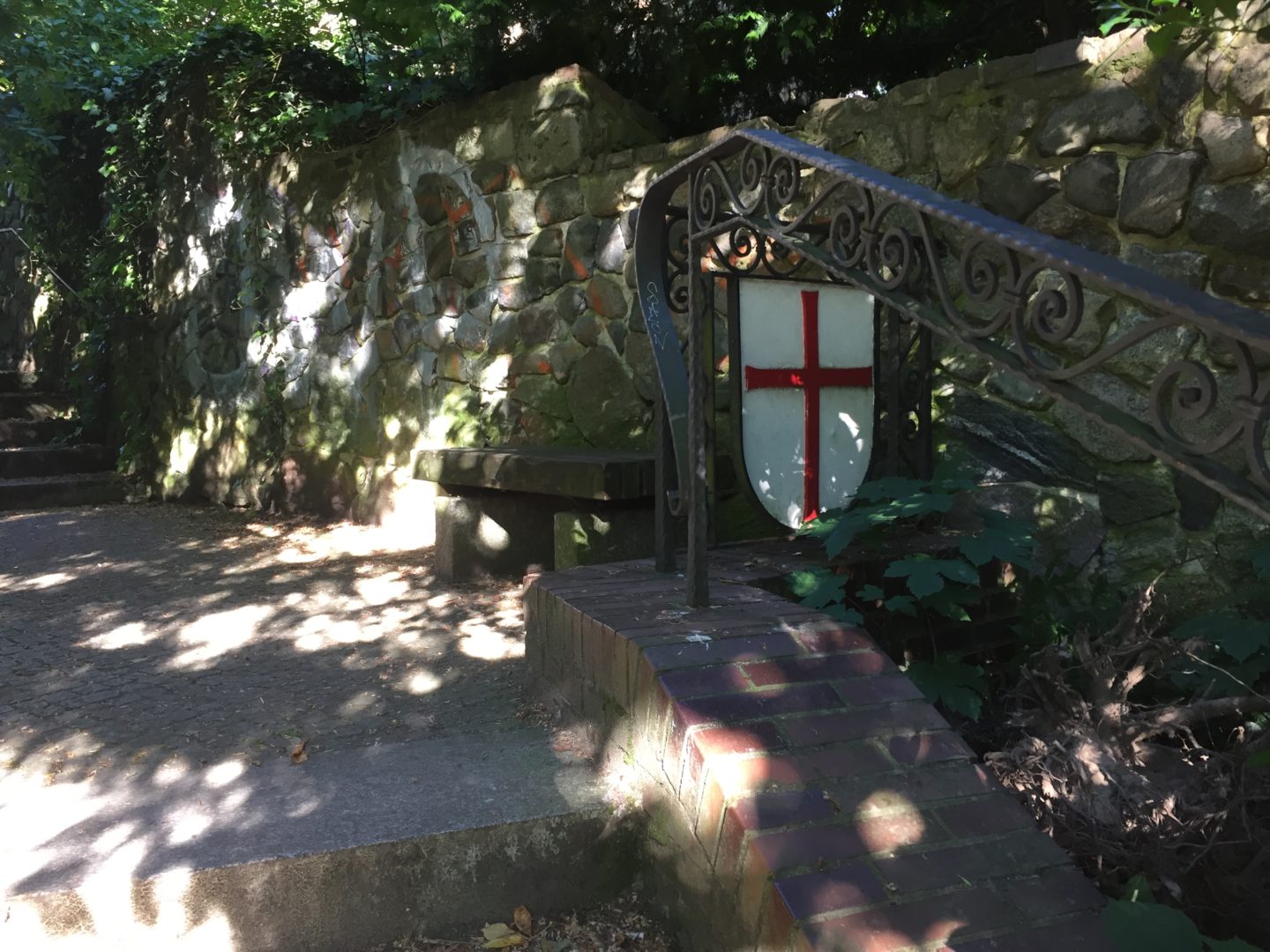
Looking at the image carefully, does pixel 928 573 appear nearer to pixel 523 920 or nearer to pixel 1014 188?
pixel 523 920

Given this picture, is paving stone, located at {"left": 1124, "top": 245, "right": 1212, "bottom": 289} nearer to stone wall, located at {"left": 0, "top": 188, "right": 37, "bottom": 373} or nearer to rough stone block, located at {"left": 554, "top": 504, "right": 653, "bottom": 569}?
rough stone block, located at {"left": 554, "top": 504, "right": 653, "bottom": 569}

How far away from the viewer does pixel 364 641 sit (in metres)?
3.73

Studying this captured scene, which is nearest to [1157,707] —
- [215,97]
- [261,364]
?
[261,364]

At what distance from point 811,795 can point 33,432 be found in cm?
797

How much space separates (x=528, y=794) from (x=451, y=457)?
7.57 feet

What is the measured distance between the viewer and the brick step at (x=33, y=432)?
7.94m

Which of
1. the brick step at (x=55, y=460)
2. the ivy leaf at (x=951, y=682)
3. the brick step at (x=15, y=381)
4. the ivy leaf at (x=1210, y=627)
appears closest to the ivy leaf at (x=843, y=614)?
the ivy leaf at (x=951, y=682)

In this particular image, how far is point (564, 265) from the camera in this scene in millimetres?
4859

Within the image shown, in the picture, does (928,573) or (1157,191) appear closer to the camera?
(928,573)

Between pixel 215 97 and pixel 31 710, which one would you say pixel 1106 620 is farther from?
pixel 215 97

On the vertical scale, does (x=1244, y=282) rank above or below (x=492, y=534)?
above

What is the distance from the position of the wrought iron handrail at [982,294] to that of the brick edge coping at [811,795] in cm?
45

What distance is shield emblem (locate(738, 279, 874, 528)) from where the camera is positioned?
2875mm

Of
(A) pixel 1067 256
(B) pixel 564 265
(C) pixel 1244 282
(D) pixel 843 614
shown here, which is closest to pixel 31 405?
(B) pixel 564 265
